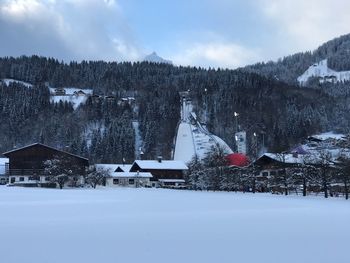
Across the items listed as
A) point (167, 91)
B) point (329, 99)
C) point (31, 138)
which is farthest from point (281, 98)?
point (31, 138)

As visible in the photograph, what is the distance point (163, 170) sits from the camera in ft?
368

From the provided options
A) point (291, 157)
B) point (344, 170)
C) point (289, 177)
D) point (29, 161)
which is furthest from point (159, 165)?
point (344, 170)

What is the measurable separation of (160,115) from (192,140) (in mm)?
33218

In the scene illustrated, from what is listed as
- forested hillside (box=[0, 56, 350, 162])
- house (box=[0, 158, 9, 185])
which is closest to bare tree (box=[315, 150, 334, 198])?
house (box=[0, 158, 9, 185])

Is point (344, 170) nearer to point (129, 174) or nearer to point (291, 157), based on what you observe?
point (291, 157)

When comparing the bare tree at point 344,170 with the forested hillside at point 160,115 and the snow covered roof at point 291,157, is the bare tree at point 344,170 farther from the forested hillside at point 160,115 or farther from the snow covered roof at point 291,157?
the forested hillside at point 160,115

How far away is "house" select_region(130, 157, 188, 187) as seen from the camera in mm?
110375

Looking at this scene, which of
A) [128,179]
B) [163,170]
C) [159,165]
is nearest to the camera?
[128,179]

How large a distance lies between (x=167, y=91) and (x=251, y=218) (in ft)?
551

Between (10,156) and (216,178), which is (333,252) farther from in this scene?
(10,156)

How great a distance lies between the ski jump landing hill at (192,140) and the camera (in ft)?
442

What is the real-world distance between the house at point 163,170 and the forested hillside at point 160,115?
3722 cm

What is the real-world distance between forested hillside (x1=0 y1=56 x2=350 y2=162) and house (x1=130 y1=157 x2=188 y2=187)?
37.2 meters

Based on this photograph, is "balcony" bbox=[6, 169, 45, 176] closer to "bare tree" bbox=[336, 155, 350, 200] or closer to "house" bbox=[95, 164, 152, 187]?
"house" bbox=[95, 164, 152, 187]
